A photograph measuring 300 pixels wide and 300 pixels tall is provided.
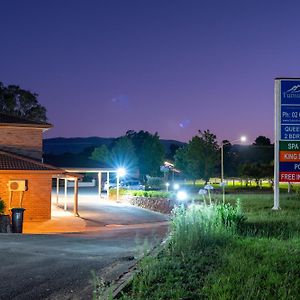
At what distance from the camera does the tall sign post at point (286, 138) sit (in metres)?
21.2

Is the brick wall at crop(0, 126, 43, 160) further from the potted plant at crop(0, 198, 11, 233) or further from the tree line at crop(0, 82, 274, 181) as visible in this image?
the tree line at crop(0, 82, 274, 181)

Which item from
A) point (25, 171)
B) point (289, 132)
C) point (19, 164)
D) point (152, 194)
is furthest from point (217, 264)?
point (152, 194)

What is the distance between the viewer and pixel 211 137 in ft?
257

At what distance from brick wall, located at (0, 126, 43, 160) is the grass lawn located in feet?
51.9

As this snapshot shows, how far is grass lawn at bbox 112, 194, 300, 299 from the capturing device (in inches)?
312

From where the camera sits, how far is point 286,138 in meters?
21.2

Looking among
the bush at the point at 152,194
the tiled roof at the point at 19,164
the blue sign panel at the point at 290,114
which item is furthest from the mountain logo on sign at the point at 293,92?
the bush at the point at 152,194

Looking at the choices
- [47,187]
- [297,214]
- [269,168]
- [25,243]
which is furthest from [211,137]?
[25,243]

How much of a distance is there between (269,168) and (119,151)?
23204 millimetres

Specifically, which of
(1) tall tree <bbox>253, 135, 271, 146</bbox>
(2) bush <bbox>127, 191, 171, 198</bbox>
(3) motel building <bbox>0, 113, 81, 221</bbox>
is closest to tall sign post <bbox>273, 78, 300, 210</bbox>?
(3) motel building <bbox>0, 113, 81, 221</bbox>

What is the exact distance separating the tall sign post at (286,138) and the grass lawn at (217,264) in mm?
6069

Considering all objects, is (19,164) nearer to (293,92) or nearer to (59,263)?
(293,92)

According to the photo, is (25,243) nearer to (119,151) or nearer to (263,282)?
(263,282)

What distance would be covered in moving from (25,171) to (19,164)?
80 cm
